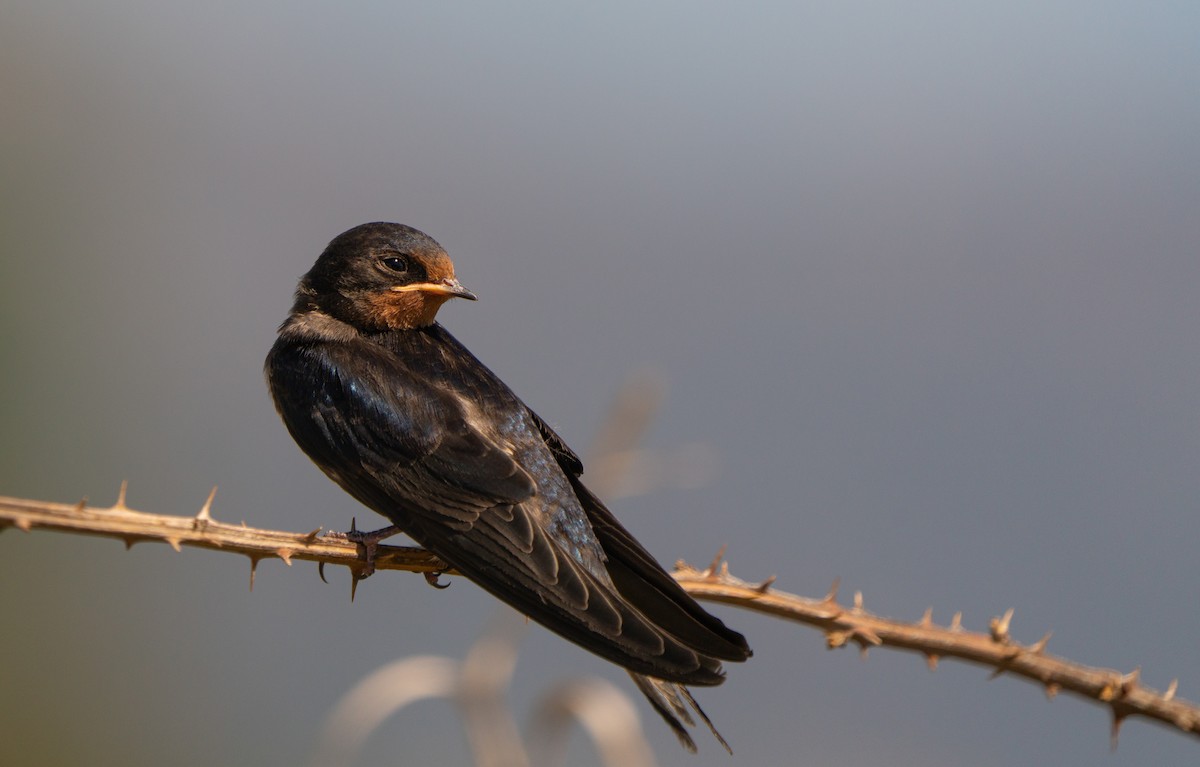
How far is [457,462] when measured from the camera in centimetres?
227

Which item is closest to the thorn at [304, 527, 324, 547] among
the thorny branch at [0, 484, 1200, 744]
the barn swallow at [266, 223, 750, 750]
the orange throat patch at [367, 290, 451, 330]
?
the thorny branch at [0, 484, 1200, 744]

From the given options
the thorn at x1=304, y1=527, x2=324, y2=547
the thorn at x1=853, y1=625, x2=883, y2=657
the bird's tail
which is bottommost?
the bird's tail

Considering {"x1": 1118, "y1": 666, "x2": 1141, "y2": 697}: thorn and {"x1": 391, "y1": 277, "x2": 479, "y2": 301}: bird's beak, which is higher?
{"x1": 391, "y1": 277, "x2": 479, "y2": 301}: bird's beak

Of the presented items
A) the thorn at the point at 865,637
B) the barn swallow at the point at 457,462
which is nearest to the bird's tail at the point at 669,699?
the barn swallow at the point at 457,462

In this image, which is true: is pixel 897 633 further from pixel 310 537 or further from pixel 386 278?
pixel 386 278

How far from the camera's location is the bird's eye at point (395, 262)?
8.37ft

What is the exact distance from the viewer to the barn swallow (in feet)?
6.24

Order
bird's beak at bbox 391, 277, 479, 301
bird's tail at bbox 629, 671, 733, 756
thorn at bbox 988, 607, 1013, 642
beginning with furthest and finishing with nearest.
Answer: bird's beak at bbox 391, 277, 479, 301 → bird's tail at bbox 629, 671, 733, 756 → thorn at bbox 988, 607, 1013, 642

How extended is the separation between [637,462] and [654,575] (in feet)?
1.45

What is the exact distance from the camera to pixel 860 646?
1.62 meters

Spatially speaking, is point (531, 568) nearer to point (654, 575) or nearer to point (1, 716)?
point (654, 575)

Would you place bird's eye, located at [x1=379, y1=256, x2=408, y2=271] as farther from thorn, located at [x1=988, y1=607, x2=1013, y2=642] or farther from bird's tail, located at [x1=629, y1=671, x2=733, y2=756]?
thorn, located at [x1=988, y1=607, x2=1013, y2=642]

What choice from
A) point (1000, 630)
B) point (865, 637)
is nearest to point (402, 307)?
point (865, 637)

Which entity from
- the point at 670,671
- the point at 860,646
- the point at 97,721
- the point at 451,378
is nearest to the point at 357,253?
the point at 451,378
